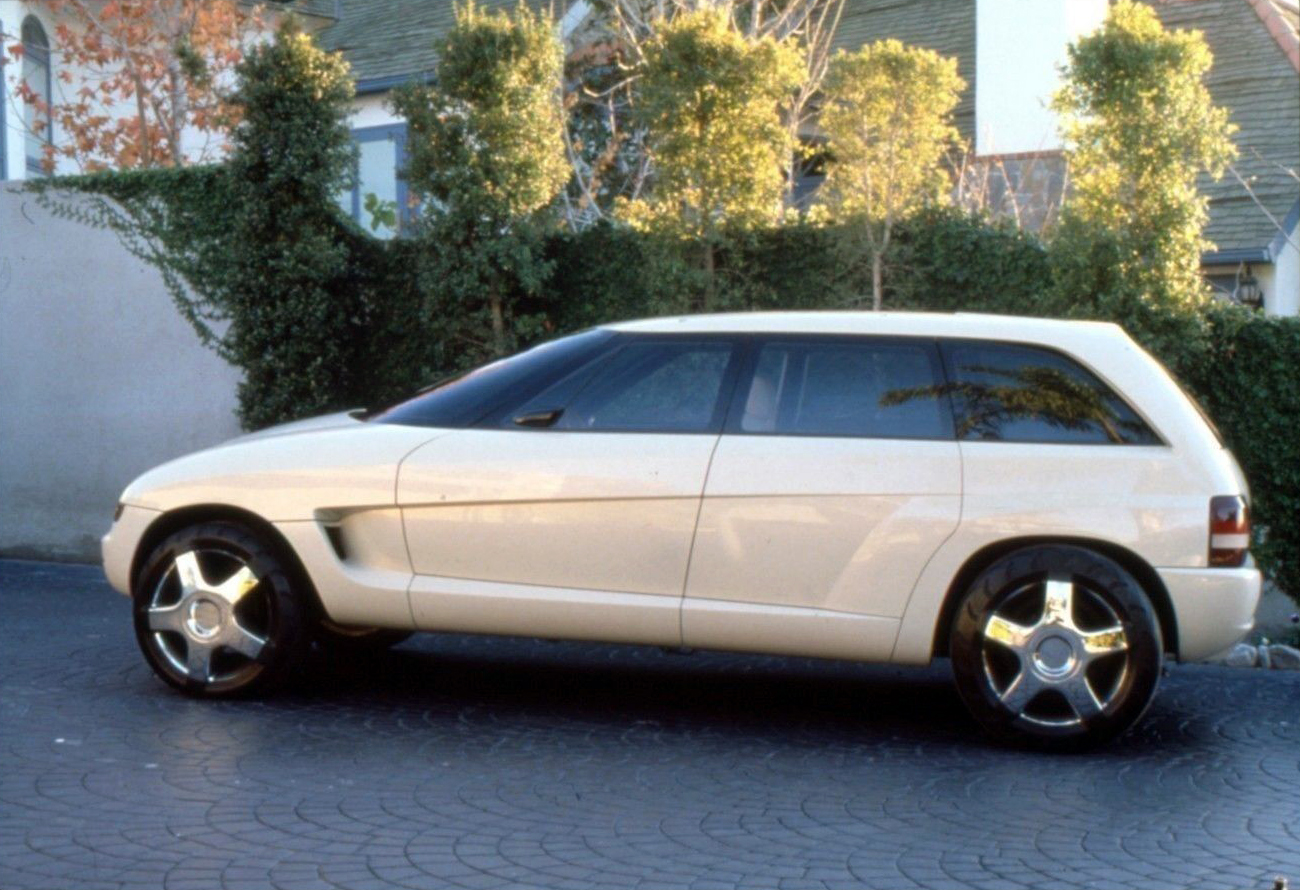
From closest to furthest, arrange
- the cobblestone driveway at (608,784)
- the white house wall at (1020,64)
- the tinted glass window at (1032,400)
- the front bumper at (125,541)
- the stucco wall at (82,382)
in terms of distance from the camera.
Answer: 1. the cobblestone driveway at (608,784)
2. the tinted glass window at (1032,400)
3. the front bumper at (125,541)
4. the stucco wall at (82,382)
5. the white house wall at (1020,64)

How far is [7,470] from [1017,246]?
325 inches

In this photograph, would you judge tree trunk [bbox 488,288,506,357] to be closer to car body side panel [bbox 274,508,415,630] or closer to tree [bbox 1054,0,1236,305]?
tree [bbox 1054,0,1236,305]

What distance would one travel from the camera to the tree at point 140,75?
21.0 meters

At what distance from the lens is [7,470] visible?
15.3m

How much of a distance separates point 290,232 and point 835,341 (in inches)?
253

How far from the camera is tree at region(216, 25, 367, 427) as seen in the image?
13.5 metres

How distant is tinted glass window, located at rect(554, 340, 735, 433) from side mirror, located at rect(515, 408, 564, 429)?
3 centimetres

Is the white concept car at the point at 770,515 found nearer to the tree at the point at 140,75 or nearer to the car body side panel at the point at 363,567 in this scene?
the car body side panel at the point at 363,567

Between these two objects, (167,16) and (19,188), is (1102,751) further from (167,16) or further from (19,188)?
(167,16)

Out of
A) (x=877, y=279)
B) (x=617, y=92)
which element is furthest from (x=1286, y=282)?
(x=877, y=279)

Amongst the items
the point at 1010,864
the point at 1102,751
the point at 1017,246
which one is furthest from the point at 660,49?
the point at 1010,864

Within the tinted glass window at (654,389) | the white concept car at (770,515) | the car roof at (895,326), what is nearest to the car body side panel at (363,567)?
the white concept car at (770,515)

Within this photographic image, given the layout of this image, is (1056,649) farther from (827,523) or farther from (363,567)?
(363,567)

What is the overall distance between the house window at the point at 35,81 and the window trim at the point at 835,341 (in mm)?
16287
